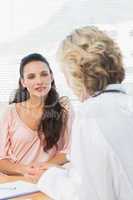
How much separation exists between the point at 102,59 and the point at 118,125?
0.95 feet

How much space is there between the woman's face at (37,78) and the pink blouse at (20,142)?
11 centimetres

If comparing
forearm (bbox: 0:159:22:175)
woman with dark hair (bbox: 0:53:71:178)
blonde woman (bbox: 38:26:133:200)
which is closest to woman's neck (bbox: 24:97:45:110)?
woman with dark hair (bbox: 0:53:71:178)

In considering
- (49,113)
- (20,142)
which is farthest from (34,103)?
(20,142)

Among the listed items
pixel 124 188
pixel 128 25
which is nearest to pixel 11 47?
pixel 128 25

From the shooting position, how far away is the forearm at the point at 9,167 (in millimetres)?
1609

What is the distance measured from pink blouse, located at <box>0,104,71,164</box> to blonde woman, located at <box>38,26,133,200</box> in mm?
90

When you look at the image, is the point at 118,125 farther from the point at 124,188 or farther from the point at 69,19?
the point at 69,19

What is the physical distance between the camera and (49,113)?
1.62 m

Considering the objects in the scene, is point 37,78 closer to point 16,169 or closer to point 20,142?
point 20,142

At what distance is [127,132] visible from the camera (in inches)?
58.3

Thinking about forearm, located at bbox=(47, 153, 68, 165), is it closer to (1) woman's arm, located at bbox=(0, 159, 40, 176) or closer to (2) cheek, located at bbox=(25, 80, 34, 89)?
(1) woman's arm, located at bbox=(0, 159, 40, 176)

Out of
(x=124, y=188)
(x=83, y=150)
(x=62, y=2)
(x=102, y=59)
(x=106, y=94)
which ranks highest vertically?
(x=62, y=2)

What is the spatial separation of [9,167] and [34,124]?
22 cm

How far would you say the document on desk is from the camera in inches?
61.0
